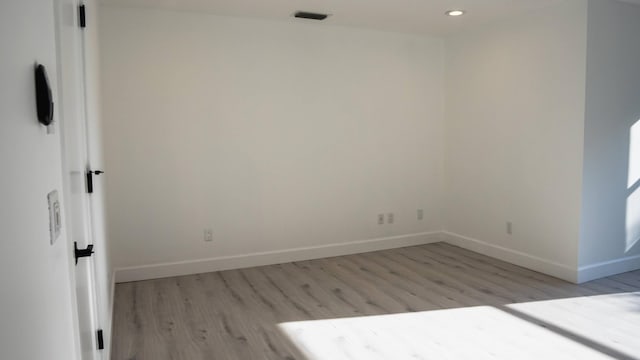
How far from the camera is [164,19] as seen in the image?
4004 mm

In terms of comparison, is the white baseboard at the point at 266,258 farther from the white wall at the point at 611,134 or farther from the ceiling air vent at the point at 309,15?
the ceiling air vent at the point at 309,15

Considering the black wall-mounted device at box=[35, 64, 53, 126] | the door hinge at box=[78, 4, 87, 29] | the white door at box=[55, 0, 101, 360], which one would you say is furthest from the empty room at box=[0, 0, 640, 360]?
the black wall-mounted device at box=[35, 64, 53, 126]

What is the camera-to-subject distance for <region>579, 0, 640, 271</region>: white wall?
12.5 ft

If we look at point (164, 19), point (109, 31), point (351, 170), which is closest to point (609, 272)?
point (351, 170)

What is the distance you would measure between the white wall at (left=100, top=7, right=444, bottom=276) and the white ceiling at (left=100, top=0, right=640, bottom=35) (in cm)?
19

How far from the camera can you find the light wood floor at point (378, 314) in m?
2.72

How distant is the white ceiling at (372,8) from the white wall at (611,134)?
0.56m

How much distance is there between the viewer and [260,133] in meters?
4.43

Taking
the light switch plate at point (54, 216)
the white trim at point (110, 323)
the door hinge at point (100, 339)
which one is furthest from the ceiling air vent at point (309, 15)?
the light switch plate at point (54, 216)


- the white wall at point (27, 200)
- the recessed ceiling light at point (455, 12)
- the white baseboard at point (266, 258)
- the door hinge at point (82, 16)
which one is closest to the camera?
the white wall at point (27, 200)

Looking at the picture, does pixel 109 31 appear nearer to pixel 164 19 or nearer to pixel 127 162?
pixel 164 19

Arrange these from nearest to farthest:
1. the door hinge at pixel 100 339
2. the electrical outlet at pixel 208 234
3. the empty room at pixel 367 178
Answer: the door hinge at pixel 100 339 → the empty room at pixel 367 178 → the electrical outlet at pixel 208 234

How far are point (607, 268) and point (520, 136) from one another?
1441 millimetres

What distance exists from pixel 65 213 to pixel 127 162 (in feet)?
10.4
